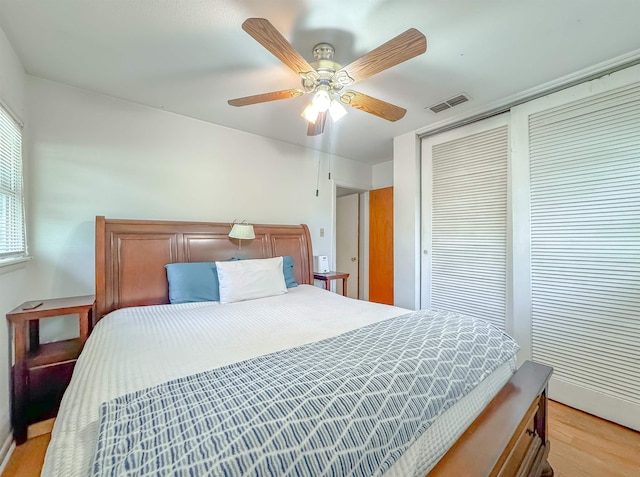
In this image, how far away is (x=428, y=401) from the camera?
965 mm

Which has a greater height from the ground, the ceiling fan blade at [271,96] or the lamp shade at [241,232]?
the ceiling fan blade at [271,96]

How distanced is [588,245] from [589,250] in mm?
38

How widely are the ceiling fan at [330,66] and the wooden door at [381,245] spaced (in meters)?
2.34

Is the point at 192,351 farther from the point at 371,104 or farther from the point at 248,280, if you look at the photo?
the point at 371,104

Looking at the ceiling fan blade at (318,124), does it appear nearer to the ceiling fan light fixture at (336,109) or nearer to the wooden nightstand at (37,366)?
the ceiling fan light fixture at (336,109)

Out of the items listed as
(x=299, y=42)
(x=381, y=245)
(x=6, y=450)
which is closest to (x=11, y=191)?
(x=6, y=450)

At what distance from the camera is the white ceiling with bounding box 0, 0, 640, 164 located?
147 cm

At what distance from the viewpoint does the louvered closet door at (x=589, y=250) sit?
189 cm

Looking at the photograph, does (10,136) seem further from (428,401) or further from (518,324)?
(518,324)

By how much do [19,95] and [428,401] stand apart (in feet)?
10.4

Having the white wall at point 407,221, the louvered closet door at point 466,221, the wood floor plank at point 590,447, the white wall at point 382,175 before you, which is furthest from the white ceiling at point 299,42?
the wood floor plank at point 590,447

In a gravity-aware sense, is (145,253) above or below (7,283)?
above

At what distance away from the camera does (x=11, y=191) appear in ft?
5.87

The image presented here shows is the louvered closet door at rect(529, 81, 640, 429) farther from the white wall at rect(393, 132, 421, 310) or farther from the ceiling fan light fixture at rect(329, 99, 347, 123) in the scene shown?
the ceiling fan light fixture at rect(329, 99, 347, 123)
